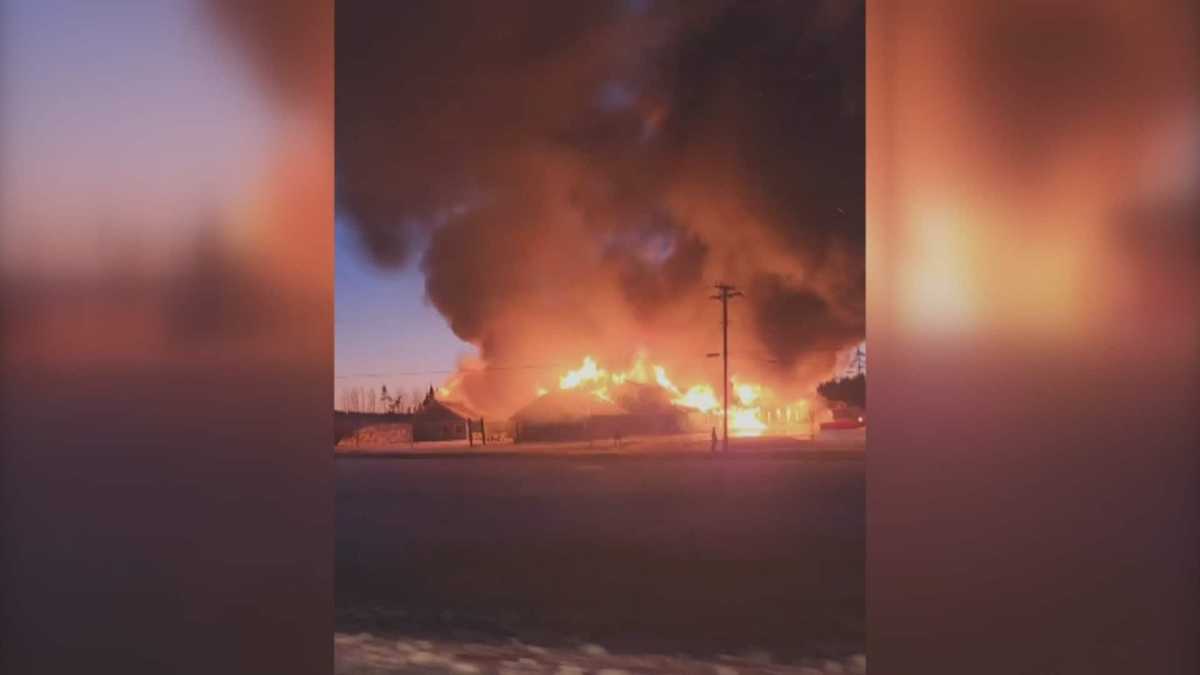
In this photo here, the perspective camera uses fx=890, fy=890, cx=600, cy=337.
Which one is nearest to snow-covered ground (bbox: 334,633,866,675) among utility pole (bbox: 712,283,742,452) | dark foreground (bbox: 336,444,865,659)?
dark foreground (bbox: 336,444,865,659)

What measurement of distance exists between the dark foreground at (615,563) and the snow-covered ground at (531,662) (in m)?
0.21

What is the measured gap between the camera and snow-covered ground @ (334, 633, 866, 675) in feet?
17.7

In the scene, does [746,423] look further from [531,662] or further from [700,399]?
[531,662]

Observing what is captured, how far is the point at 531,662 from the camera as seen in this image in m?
5.60

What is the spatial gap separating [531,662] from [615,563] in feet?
11.3

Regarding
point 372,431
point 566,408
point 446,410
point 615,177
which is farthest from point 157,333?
point 372,431

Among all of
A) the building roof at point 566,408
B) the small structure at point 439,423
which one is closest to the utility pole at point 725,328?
the building roof at point 566,408

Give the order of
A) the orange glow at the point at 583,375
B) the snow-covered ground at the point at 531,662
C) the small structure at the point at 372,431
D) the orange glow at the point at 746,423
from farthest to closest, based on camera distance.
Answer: the small structure at the point at 372,431
the orange glow at the point at 746,423
the orange glow at the point at 583,375
the snow-covered ground at the point at 531,662

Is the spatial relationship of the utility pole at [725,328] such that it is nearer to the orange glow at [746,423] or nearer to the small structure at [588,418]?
the orange glow at [746,423]

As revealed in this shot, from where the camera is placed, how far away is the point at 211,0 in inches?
140

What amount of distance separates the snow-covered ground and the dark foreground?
8.3 inches

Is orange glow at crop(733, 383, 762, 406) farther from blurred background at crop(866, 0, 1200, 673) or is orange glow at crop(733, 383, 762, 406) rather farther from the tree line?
blurred background at crop(866, 0, 1200, 673)

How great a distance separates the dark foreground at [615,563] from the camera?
6.58 m

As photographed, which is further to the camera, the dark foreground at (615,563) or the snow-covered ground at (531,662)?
the dark foreground at (615,563)
